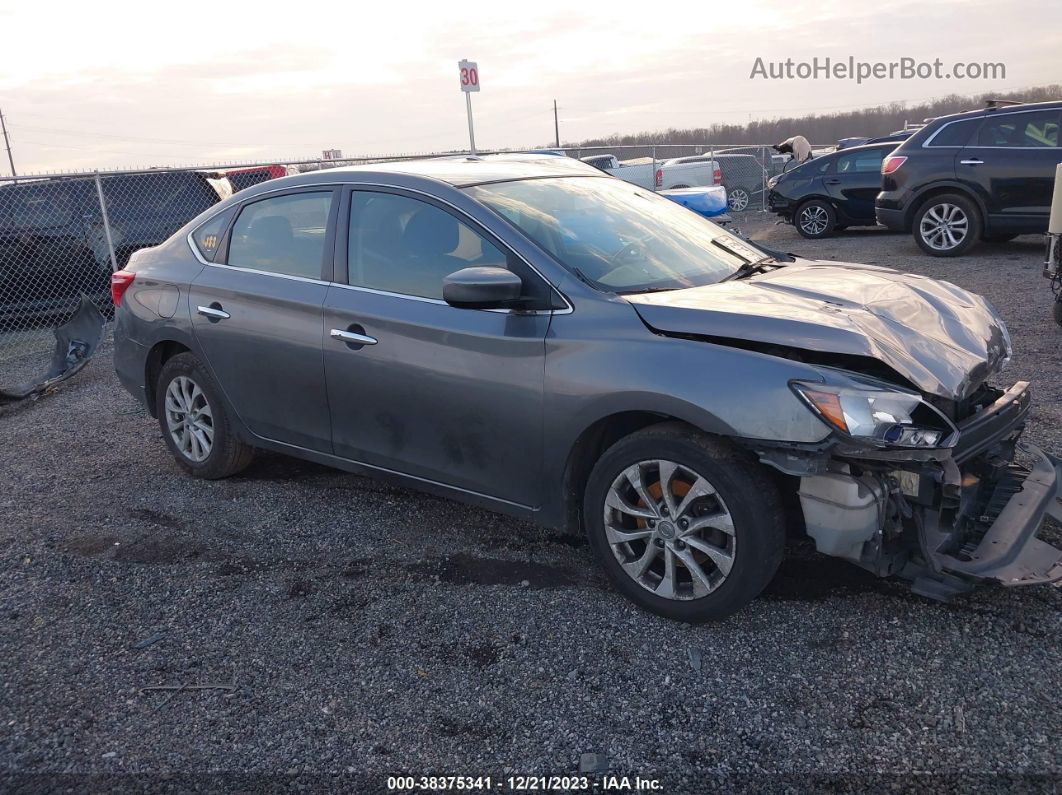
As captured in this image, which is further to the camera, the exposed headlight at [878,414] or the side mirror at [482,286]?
the side mirror at [482,286]

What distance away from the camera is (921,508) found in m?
3.10

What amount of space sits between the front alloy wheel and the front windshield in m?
0.78

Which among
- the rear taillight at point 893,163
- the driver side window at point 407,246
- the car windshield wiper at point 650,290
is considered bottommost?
the car windshield wiper at point 650,290

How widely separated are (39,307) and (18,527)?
6.43 metres

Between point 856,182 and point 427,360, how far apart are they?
512 inches

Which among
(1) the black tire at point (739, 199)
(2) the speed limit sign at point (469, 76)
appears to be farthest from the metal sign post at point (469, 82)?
(1) the black tire at point (739, 199)

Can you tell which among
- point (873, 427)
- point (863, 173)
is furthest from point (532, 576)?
point (863, 173)

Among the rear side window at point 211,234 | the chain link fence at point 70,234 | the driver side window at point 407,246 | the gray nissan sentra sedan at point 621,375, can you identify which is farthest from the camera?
the chain link fence at point 70,234

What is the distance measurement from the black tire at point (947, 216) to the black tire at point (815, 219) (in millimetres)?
3487

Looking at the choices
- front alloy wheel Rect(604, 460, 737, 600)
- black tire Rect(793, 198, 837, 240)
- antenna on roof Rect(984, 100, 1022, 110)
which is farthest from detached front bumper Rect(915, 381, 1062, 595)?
black tire Rect(793, 198, 837, 240)

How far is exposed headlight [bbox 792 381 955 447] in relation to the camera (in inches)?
114

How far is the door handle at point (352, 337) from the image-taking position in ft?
13.0

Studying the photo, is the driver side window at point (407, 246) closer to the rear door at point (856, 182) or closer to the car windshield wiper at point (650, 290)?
the car windshield wiper at point (650, 290)

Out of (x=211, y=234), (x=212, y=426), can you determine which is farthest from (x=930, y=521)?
(x=211, y=234)
